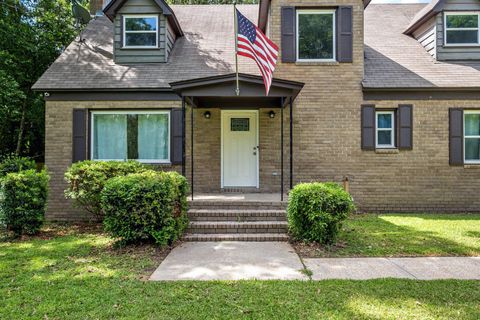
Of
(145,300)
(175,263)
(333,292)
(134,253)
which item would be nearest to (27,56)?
(134,253)

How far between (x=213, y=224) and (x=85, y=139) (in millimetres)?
4710

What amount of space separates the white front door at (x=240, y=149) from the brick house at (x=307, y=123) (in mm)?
29

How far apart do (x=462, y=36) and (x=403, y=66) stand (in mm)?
2044

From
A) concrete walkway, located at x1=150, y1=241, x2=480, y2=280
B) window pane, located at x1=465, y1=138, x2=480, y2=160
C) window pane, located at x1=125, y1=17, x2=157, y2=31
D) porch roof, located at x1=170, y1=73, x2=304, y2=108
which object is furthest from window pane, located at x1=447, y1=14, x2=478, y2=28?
window pane, located at x1=125, y1=17, x2=157, y2=31

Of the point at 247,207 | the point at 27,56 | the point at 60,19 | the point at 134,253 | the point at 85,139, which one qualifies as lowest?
the point at 134,253

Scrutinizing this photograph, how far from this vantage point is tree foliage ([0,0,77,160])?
1125 cm

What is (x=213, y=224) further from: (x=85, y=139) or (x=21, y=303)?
(x=85, y=139)

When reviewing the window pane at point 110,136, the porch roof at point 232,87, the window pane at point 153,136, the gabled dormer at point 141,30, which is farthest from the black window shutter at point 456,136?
the window pane at point 110,136

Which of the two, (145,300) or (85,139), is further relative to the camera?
(85,139)

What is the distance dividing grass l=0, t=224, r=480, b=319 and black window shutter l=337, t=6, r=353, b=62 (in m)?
6.49

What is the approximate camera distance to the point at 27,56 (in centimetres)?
1219

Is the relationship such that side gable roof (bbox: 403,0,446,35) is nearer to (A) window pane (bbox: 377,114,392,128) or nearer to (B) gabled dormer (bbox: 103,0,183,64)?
A: (A) window pane (bbox: 377,114,392,128)

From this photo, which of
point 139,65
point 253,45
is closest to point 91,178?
point 139,65

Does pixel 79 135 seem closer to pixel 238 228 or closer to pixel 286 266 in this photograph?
pixel 238 228
